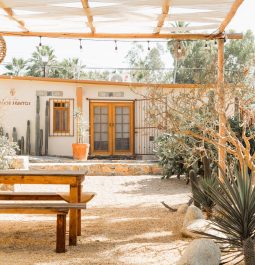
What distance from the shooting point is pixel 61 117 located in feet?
50.0

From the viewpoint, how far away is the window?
15.1 meters

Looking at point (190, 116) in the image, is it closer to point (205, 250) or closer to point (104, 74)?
point (205, 250)

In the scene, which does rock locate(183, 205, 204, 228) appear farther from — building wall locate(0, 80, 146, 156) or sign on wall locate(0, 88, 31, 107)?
sign on wall locate(0, 88, 31, 107)

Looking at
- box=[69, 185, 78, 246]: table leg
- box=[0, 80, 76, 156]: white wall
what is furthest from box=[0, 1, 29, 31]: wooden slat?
box=[0, 80, 76, 156]: white wall

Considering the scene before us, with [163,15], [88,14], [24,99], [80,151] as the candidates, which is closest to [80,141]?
[80,151]

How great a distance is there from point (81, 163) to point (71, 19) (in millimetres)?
6622

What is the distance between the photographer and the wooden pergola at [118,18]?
5.61 metres

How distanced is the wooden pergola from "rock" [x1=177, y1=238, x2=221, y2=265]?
2107mm

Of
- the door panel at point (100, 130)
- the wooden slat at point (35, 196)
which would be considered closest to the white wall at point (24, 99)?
the door panel at point (100, 130)

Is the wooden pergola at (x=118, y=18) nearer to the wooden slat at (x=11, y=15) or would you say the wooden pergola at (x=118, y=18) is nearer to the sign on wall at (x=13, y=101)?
the wooden slat at (x=11, y=15)

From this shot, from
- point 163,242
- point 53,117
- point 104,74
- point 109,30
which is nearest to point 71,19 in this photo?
point 109,30

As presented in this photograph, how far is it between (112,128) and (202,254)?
11.9m

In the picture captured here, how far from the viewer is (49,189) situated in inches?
380

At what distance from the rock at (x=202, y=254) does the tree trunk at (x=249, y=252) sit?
0.26 m
